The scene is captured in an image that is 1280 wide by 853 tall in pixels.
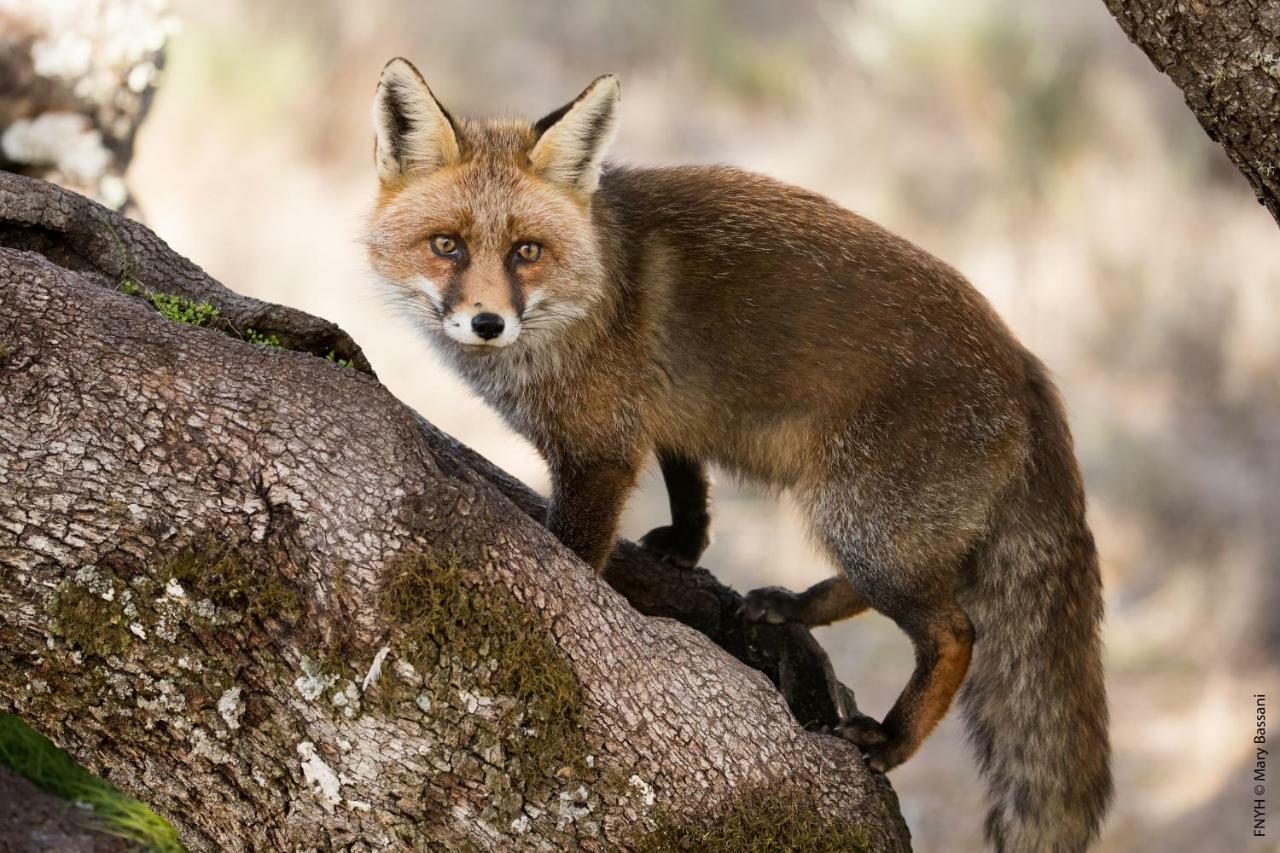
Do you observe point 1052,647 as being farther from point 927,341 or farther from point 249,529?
point 249,529

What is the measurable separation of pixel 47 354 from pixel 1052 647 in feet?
10.1

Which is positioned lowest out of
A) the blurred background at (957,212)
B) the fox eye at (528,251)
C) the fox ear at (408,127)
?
Result: the fox eye at (528,251)

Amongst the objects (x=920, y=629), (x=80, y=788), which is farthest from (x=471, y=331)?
(x=80, y=788)

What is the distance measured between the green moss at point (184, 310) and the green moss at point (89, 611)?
3.57ft

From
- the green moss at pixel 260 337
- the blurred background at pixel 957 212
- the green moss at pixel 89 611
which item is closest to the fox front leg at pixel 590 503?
the green moss at pixel 260 337

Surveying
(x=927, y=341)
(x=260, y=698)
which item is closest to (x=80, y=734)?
(x=260, y=698)

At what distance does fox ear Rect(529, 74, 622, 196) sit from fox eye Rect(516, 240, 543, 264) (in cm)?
27

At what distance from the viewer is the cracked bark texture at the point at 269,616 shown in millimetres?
2600

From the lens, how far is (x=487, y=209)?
3.81 m

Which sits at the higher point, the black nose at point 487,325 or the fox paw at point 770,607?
the fox paw at point 770,607

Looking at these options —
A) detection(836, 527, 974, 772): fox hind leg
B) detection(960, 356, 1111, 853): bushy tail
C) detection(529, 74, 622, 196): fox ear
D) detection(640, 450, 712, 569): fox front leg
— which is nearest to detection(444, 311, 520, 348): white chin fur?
detection(529, 74, 622, 196): fox ear

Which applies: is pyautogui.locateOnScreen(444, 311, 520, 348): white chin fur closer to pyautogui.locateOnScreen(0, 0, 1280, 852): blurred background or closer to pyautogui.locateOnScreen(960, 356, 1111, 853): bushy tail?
pyautogui.locateOnScreen(960, 356, 1111, 853): bushy tail

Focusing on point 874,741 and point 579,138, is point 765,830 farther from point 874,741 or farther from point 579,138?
point 579,138

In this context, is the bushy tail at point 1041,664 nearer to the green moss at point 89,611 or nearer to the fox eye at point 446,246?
the fox eye at point 446,246
